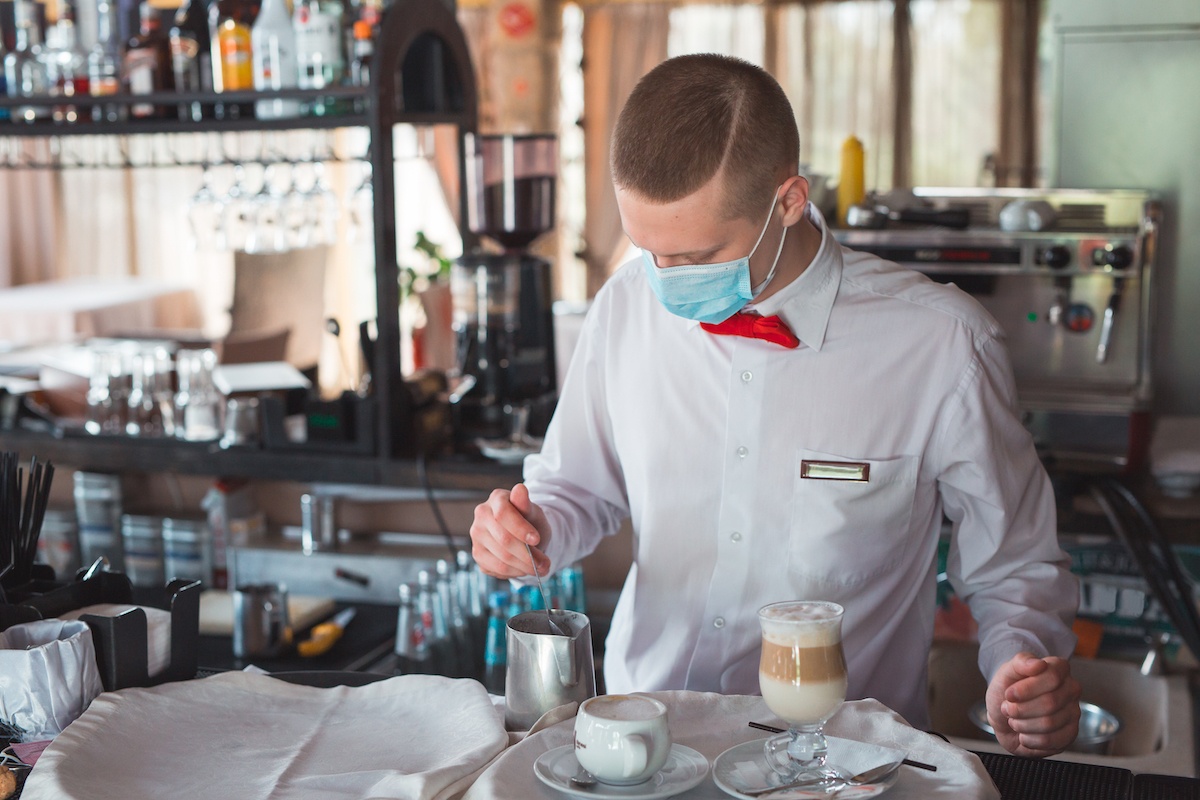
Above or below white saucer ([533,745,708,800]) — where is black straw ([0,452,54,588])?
above

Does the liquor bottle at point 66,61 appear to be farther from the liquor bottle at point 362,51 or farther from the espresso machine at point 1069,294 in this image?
the espresso machine at point 1069,294

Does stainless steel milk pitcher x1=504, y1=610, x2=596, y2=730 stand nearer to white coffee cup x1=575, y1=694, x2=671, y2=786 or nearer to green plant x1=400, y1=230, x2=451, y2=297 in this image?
white coffee cup x1=575, y1=694, x2=671, y2=786

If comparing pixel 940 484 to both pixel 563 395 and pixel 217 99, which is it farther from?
pixel 217 99

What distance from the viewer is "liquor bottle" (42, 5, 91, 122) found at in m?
3.02

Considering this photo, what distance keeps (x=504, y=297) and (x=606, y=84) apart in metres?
5.47

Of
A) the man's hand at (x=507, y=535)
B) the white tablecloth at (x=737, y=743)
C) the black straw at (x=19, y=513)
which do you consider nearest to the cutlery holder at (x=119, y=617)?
the black straw at (x=19, y=513)

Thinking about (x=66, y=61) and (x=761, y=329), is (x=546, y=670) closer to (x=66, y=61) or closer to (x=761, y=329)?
(x=761, y=329)

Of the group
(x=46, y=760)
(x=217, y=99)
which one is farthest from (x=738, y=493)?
(x=217, y=99)

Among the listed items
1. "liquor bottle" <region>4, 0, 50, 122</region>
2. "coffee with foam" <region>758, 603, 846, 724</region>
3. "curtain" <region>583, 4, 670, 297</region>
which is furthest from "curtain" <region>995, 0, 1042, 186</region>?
"coffee with foam" <region>758, 603, 846, 724</region>

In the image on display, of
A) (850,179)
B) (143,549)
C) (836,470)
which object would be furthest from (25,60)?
(836,470)

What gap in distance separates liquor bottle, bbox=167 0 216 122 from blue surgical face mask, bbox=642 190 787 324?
5.60ft

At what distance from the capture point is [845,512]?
1.64 metres

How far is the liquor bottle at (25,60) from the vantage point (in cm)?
310

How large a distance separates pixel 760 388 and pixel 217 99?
1.69m
